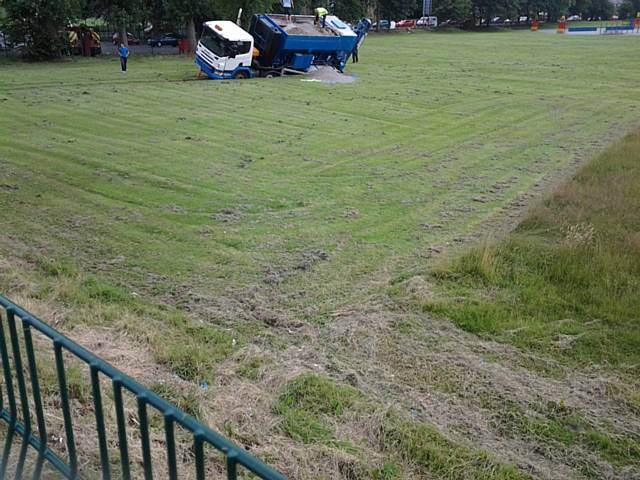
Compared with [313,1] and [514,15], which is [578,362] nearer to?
[313,1]

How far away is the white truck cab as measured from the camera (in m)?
25.3

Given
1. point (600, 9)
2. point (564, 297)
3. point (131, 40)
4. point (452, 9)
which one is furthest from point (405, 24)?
point (564, 297)

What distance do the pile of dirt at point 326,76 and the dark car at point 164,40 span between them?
2276cm

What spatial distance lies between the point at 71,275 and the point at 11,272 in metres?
0.70

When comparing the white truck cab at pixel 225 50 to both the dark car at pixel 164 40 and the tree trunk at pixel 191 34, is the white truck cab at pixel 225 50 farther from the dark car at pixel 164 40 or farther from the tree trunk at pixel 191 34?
the dark car at pixel 164 40

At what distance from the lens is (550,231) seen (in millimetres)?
9023

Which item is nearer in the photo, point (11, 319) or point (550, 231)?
point (11, 319)

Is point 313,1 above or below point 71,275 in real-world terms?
above

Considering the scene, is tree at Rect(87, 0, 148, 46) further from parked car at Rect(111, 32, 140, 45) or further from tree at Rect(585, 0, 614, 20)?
tree at Rect(585, 0, 614, 20)

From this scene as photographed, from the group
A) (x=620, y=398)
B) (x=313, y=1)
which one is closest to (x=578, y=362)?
(x=620, y=398)

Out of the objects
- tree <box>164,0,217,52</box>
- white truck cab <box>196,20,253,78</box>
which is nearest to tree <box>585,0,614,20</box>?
tree <box>164,0,217,52</box>

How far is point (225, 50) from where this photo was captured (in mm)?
25656

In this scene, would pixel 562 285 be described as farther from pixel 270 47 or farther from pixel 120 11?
pixel 120 11

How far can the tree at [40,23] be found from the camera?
33.3m
